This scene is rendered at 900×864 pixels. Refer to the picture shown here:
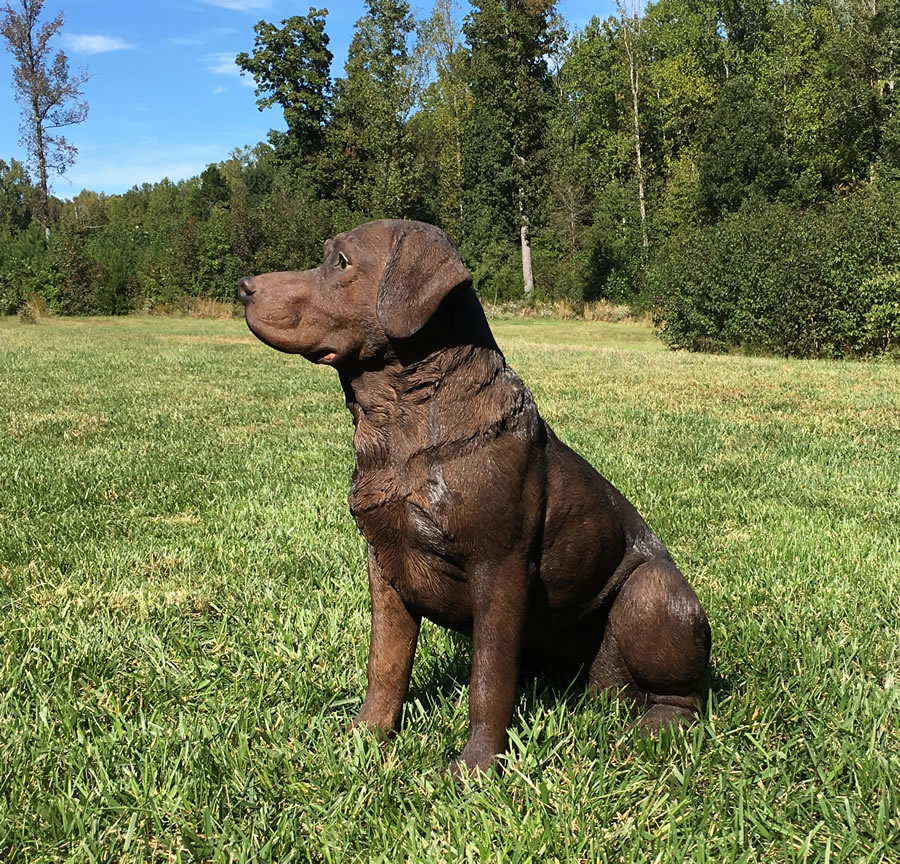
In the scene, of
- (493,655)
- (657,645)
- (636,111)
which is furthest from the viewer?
(636,111)

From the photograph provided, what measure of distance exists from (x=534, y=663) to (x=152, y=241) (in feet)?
110

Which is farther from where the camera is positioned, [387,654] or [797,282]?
[797,282]

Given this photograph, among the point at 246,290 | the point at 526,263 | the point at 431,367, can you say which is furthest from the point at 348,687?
the point at 526,263

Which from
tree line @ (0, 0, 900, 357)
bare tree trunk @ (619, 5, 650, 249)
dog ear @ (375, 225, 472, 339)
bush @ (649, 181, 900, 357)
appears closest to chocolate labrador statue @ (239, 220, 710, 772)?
dog ear @ (375, 225, 472, 339)

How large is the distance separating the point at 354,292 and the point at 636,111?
3647 centimetres

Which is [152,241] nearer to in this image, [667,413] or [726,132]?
[726,132]

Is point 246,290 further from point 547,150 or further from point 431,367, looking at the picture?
point 547,150

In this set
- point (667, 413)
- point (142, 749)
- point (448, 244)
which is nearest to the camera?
point (448, 244)

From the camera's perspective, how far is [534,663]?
8.26 feet

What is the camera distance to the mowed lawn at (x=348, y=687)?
186 cm

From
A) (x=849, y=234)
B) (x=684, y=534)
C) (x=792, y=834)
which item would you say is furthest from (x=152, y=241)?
(x=792, y=834)

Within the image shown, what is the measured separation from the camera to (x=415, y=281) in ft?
A: 5.77

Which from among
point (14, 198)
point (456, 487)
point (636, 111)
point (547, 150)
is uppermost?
point (14, 198)

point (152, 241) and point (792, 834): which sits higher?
point (152, 241)
